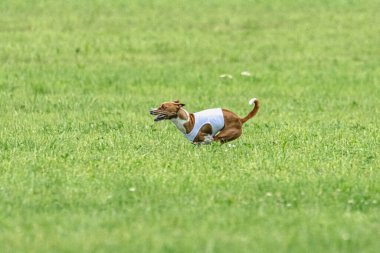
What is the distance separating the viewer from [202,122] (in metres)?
12.3

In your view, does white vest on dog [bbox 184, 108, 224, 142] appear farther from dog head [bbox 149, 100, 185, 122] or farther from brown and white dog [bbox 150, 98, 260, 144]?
dog head [bbox 149, 100, 185, 122]

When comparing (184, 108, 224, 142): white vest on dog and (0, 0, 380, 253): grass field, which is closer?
(0, 0, 380, 253): grass field

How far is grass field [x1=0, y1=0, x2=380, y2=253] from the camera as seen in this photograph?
28.0ft

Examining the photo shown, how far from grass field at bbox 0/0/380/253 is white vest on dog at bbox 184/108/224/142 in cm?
23

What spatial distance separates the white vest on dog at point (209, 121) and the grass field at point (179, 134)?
23 cm

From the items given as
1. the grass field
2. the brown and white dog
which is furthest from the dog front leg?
the grass field

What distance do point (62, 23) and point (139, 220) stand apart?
71.8 ft

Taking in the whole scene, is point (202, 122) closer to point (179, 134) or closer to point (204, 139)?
point (204, 139)

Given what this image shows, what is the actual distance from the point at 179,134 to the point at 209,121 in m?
2.57

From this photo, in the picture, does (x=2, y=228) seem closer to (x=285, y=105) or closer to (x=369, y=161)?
(x=369, y=161)

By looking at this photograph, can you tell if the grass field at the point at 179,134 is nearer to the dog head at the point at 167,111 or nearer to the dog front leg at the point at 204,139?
the dog front leg at the point at 204,139

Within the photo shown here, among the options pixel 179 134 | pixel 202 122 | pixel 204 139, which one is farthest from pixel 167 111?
pixel 179 134

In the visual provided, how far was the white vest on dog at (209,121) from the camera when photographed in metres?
12.2

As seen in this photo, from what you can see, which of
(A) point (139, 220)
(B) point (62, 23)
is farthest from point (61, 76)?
(A) point (139, 220)
